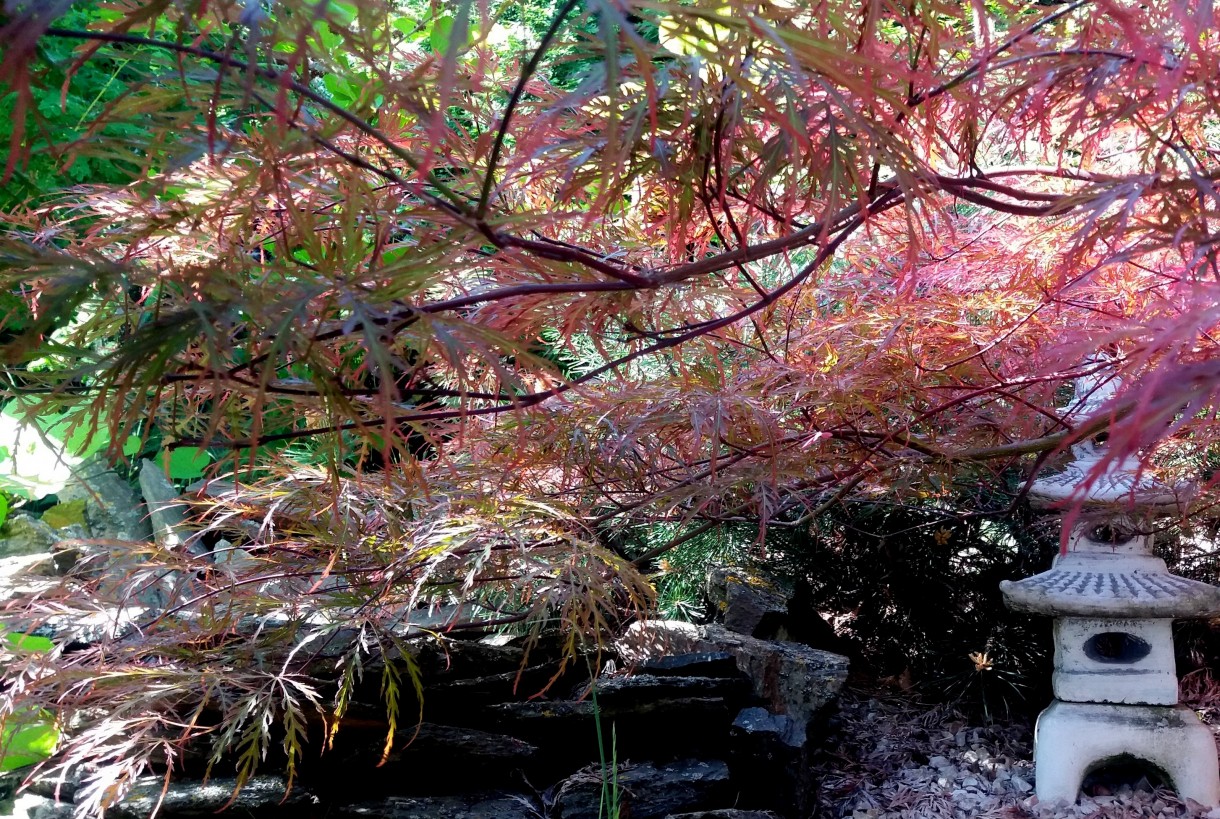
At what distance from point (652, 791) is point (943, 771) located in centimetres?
73

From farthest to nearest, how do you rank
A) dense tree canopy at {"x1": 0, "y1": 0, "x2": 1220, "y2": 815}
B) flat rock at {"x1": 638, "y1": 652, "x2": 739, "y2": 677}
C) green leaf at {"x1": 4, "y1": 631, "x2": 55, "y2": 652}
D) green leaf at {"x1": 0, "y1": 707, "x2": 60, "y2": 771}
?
flat rock at {"x1": 638, "y1": 652, "x2": 739, "y2": 677}, green leaf at {"x1": 0, "y1": 707, "x2": 60, "y2": 771}, green leaf at {"x1": 4, "y1": 631, "x2": 55, "y2": 652}, dense tree canopy at {"x1": 0, "y1": 0, "x2": 1220, "y2": 815}

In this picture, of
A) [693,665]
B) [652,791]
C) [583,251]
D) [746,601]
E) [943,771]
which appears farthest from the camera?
[746,601]

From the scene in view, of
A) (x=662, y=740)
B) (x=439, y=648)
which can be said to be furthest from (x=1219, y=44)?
(x=439, y=648)

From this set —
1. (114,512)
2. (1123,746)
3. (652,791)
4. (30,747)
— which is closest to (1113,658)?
(1123,746)

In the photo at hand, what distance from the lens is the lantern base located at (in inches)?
64.7

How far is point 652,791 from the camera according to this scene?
154 centimetres

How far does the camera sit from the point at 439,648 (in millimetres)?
1712

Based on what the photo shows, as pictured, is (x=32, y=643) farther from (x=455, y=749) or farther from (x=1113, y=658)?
(x=1113, y=658)

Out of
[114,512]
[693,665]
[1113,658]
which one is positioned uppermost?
[114,512]

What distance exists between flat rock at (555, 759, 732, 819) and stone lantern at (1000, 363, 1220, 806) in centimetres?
64

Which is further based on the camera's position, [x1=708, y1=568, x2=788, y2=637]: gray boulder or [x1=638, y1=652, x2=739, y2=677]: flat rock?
[x1=708, y1=568, x2=788, y2=637]: gray boulder

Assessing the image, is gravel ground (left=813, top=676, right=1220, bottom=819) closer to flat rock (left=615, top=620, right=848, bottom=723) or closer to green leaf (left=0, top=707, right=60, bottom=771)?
flat rock (left=615, top=620, right=848, bottom=723)

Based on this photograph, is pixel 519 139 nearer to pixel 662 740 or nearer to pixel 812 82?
pixel 812 82

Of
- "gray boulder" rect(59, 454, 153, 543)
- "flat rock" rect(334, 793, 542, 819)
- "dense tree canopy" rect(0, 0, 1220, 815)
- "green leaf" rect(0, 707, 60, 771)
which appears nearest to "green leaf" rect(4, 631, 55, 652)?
"green leaf" rect(0, 707, 60, 771)
